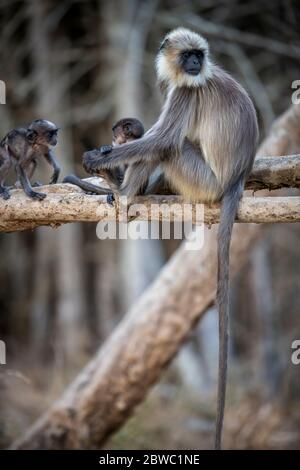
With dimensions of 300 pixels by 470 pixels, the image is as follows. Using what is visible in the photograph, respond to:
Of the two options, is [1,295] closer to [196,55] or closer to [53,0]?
[53,0]

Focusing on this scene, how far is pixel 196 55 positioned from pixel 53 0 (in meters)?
10.1

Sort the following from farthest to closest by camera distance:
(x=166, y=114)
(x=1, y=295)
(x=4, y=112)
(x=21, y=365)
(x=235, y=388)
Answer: (x=1, y=295) → (x=4, y=112) → (x=21, y=365) → (x=235, y=388) → (x=166, y=114)

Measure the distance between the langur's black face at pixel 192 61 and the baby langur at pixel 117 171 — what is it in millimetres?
663

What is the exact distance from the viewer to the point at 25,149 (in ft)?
18.8

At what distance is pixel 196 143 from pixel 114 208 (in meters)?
0.90

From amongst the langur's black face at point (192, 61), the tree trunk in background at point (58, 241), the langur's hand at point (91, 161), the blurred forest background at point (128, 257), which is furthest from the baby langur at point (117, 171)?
the tree trunk in background at point (58, 241)

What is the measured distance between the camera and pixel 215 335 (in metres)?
12.8

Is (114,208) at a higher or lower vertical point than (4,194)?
lower

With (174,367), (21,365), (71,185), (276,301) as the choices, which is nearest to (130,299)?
(174,367)

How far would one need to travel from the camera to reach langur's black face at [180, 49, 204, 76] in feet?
17.8

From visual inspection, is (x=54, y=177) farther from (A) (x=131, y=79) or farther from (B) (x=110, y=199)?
(A) (x=131, y=79)

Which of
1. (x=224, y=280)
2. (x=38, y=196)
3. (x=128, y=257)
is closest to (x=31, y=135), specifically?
(x=38, y=196)
